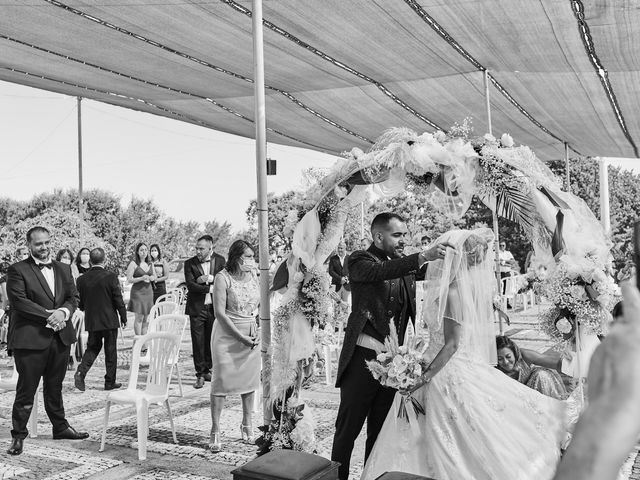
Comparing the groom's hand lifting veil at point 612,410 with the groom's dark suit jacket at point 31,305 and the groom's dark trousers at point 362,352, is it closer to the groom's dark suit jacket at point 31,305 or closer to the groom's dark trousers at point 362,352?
the groom's dark trousers at point 362,352

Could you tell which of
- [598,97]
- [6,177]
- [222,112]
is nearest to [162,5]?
[222,112]

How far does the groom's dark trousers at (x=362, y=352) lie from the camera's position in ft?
13.2

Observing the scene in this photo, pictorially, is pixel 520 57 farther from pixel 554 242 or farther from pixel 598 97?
pixel 554 242

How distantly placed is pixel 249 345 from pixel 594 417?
507cm

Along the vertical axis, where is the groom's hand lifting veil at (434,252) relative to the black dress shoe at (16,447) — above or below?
above

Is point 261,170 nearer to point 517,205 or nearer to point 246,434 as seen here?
point 517,205

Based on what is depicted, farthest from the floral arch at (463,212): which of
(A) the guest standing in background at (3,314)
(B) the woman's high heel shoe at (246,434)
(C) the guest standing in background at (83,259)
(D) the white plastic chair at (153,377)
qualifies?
(A) the guest standing in background at (3,314)

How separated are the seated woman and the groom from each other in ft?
2.92

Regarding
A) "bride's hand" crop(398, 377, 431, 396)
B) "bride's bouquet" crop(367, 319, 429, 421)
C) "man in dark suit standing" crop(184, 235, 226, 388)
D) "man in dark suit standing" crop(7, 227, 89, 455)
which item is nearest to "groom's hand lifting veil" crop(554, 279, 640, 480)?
"bride's bouquet" crop(367, 319, 429, 421)

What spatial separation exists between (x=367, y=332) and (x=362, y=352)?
13cm

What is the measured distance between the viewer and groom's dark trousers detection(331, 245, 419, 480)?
4.04 metres

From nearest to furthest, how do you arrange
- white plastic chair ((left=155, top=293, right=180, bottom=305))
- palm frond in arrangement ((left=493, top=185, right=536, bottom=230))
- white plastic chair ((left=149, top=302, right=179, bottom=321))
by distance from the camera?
palm frond in arrangement ((left=493, top=185, right=536, bottom=230)), white plastic chair ((left=149, top=302, right=179, bottom=321)), white plastic chair ((left=155, top=293, right=180, bottom=305))

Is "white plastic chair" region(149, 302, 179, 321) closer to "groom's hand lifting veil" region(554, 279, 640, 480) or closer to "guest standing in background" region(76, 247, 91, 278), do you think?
"guest standing in background" region(76, 247, 91, 278)

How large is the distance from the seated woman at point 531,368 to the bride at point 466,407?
1.64 ft
